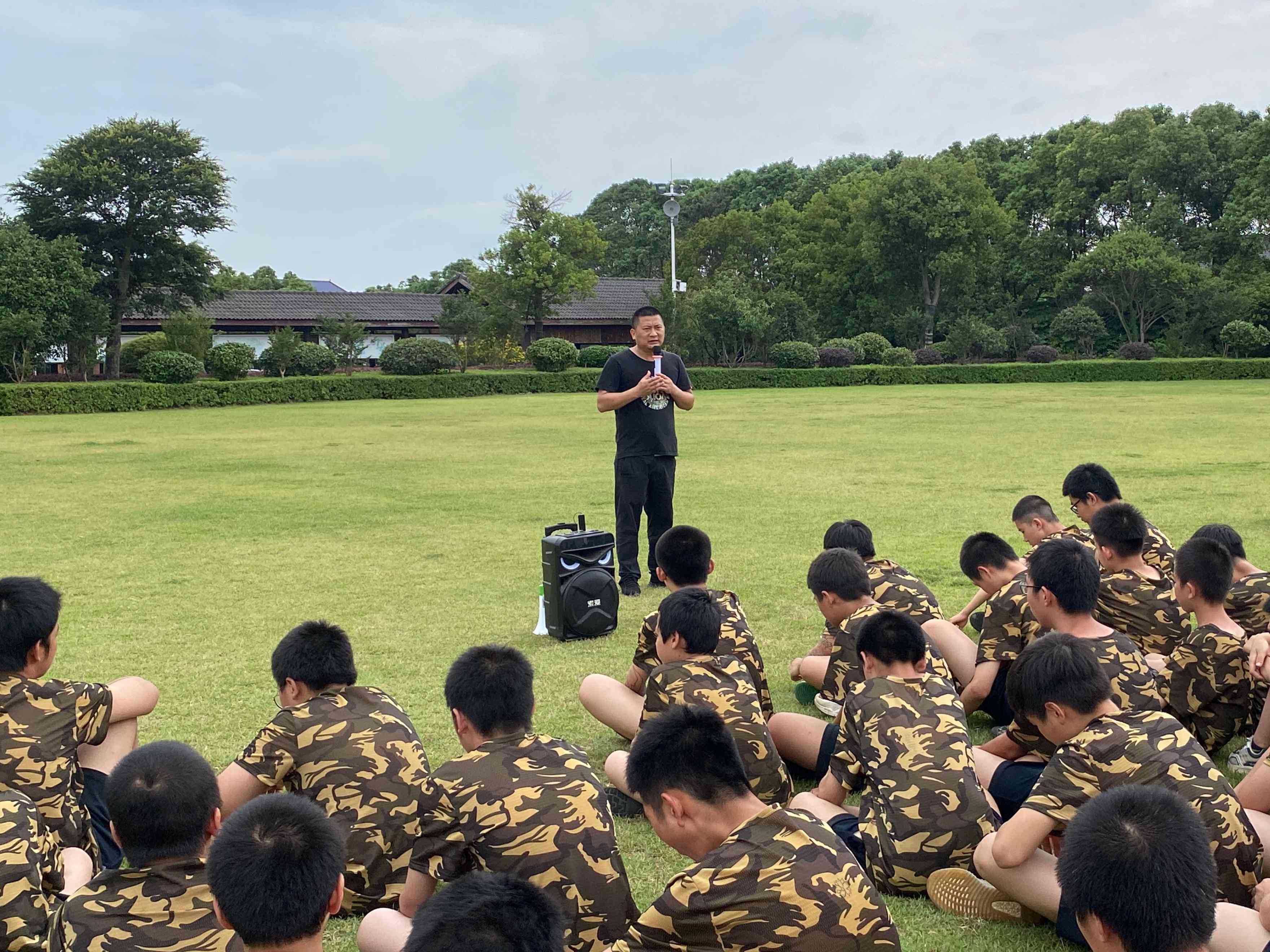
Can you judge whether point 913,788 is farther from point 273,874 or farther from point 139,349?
point 139,349

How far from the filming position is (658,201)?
73188 millimetres

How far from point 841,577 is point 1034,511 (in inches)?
80.8

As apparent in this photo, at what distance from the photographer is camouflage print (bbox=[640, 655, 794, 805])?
381 centimetres

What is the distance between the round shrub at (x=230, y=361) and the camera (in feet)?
117

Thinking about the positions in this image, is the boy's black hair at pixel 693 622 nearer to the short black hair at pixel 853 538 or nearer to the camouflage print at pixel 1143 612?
the short black hair at pixel 853 538

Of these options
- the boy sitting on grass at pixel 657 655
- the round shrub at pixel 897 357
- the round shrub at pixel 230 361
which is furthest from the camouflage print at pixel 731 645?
the round shrub at pixel 897 357

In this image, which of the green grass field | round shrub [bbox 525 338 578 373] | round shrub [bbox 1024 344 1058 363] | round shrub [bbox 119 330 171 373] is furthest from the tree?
round shrub [bbox 1024 344 1058 363]

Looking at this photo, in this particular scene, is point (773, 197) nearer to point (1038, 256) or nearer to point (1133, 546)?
point (1038, 256)

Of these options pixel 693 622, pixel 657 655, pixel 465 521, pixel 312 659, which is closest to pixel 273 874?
pixel 312 659

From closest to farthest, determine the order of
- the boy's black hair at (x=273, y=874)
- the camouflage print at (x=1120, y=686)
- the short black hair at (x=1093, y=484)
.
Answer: the boy's black hair at (x=273, y=874) → the camouflage print at (x=1120, y=686) → the short black hair at (x=1093, y=484)

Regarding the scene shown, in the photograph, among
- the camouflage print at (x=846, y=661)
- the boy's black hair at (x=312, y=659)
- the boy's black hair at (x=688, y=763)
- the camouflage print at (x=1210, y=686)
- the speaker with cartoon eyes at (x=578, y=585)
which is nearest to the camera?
the boy's black hair at (x=688, y=763)

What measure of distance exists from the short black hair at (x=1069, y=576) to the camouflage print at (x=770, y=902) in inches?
84.6

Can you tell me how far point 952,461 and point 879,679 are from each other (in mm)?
11895

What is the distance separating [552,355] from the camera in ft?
129
